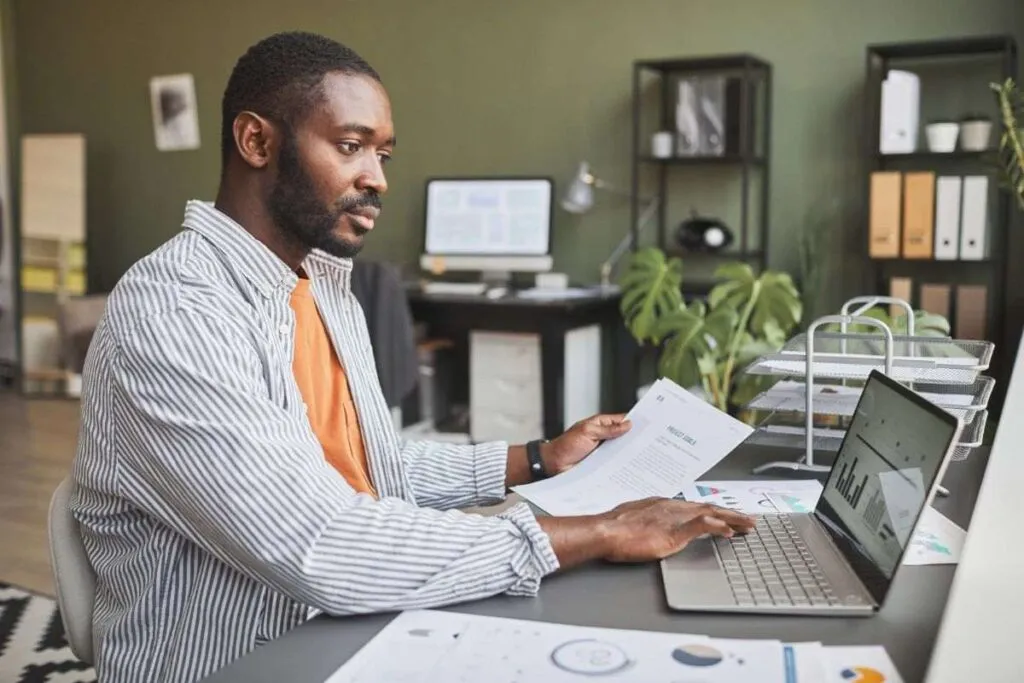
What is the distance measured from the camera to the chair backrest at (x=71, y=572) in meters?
1.31

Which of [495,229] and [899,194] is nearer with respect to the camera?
[899,194]

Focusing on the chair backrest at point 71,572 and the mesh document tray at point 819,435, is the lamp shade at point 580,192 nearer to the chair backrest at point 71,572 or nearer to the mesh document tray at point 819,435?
the mesh document tray at point 819,435

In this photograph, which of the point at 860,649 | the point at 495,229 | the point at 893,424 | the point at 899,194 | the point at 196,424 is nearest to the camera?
the point at 860,649

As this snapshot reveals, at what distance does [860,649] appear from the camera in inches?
38.1

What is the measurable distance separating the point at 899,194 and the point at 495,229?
1.88 meters

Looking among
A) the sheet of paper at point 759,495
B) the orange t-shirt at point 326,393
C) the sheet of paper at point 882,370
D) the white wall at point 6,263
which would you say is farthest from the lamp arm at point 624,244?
the white wall at point 6,263

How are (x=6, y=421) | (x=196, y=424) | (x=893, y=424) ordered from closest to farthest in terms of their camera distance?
→ (x=196, y=424) < (x=893, y=424) < (x=6, y=421)

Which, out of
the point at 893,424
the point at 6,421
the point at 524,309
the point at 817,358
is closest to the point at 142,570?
the point at 893,424

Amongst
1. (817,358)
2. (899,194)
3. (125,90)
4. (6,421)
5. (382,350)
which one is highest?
(125,90)

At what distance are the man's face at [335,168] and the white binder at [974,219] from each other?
10.6 feet

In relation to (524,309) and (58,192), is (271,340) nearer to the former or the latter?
(524,309)

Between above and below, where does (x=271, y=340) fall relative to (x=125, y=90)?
below

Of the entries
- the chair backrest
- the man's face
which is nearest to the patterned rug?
the chair backrest

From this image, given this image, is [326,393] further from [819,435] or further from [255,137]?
[819,435]
